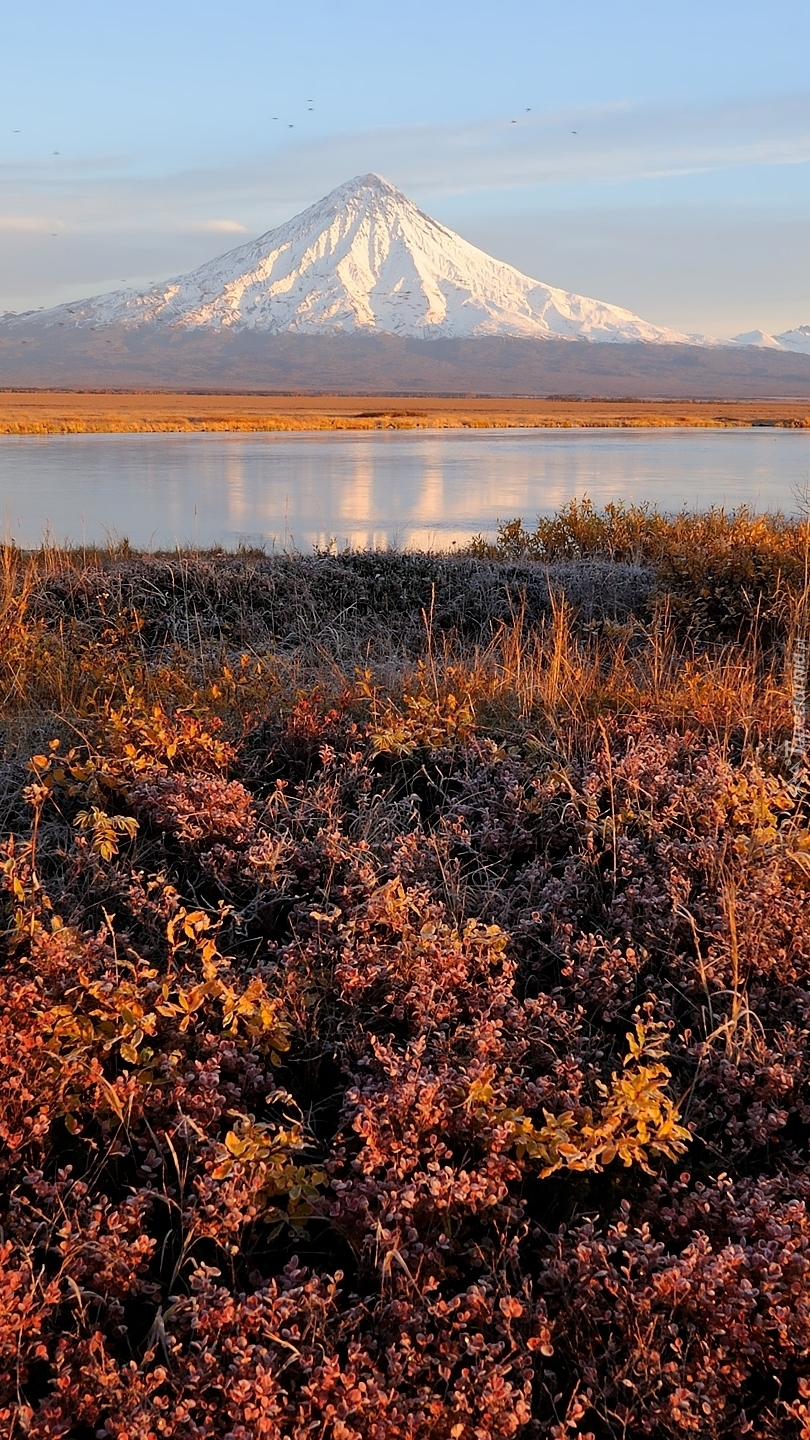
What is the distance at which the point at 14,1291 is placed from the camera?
7.09 ft

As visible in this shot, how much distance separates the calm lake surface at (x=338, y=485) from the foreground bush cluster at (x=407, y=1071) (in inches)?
202

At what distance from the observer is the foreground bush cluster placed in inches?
84.4

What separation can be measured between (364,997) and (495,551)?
324 inches

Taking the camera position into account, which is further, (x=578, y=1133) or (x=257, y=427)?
(x=257, y=427)

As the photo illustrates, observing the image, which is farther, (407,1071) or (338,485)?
(338,485)

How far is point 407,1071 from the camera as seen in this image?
2682mm

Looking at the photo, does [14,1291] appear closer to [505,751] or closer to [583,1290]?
[583,1290]

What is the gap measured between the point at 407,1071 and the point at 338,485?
19.9 metres

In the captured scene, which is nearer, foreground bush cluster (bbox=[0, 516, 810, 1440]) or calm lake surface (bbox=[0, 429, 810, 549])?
foreground bush cluster (bbox=[0, 516, 810, 1440])

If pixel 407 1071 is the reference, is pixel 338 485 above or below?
above

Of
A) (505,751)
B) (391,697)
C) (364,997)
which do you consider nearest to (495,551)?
(391,697)

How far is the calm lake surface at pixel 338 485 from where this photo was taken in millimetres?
15383

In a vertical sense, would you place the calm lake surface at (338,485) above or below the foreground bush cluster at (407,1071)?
above

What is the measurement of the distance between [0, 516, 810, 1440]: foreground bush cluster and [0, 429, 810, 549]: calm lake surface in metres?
5.14
